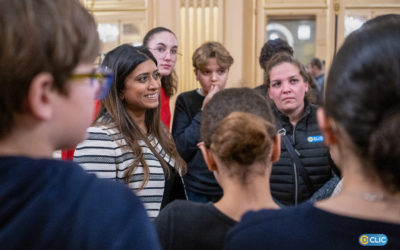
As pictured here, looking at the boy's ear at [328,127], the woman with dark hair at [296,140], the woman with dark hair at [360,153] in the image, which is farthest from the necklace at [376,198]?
the woman with dark hair at [296,140]

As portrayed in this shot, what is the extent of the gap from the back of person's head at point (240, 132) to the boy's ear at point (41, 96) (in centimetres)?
60

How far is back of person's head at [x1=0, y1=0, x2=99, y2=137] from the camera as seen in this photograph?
2.05 ft

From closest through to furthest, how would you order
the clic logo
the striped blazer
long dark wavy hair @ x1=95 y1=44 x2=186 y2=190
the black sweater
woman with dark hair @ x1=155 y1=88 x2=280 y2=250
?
the clic logo
woman with dark hair @ x1=155 y1=88 x2=280 y2=250
the striped blazer
long dark wavy hair @ x1=95 y1=44 x2=186 y2=190
the black sweater

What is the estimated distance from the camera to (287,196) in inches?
81.4

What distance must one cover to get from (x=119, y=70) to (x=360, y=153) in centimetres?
149

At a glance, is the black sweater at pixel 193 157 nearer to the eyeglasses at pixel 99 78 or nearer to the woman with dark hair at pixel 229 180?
the woman with dark hair at pixel 229 180

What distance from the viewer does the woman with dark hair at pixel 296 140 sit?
2064 mm

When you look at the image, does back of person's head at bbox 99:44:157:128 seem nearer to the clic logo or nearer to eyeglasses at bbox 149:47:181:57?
eyeglasses at bbox 149:47:181:57

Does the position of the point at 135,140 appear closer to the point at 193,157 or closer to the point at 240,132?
the point at 193,157

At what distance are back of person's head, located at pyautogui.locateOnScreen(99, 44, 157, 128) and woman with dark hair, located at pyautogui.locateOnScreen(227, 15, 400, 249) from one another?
4.31 feet

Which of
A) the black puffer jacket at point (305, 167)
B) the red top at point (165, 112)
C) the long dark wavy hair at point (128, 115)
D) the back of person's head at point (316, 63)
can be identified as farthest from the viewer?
the back of person's head at point (316, 63)

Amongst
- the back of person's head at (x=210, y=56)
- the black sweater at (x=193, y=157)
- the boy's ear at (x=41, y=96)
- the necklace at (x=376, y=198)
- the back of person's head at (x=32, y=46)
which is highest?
the back of person's head at (x=210, y=56)

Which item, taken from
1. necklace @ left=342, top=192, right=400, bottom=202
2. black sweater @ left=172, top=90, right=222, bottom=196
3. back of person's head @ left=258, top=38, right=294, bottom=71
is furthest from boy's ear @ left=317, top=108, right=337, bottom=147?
back of person's head @ left=258, top=38, right=294, bottom=71

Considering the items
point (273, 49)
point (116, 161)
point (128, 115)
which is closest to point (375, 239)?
point (116, 161)
